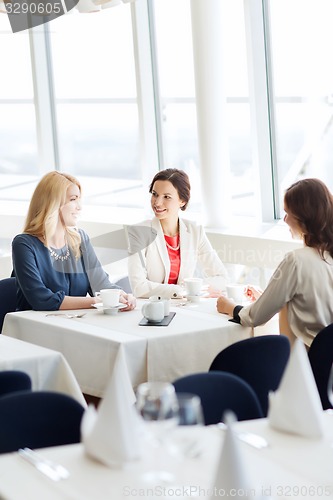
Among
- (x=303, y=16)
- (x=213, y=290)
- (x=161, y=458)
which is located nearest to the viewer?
(x=161, y=458)

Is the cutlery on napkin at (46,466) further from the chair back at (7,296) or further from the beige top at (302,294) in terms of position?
the chair back at (7,296)

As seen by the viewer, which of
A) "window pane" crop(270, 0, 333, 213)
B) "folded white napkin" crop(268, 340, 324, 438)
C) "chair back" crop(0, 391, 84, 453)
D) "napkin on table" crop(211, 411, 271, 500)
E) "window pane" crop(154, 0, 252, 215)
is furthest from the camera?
"window pane" crop(154, 0, 252, 215)

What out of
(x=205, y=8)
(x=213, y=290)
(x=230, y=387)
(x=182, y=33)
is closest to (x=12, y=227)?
(x=182, y=33)

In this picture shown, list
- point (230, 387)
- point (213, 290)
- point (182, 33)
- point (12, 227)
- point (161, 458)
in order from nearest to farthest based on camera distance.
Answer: point (161, 458) < point (230, 387) < point (213, 290) < point (182, 33) < point (12, 227)

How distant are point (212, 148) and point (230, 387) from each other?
3.48m

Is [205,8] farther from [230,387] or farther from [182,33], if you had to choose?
[230,387]

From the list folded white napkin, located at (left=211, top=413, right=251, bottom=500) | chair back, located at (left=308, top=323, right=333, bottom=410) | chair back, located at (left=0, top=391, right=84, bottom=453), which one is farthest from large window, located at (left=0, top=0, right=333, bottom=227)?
folded white napkin, located at (left=211, top=413, right=251, bottom=500)

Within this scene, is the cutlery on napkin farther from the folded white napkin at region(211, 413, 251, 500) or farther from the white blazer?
the white blazer

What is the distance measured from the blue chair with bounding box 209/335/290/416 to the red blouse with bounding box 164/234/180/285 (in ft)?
5.12

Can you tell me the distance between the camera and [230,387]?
274 centimetres

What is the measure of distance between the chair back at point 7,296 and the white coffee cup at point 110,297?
2.84 ft

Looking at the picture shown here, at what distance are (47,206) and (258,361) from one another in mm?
1634

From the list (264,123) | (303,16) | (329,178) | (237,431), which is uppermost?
(303,16)

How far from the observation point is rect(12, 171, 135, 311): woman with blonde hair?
4.32 m
